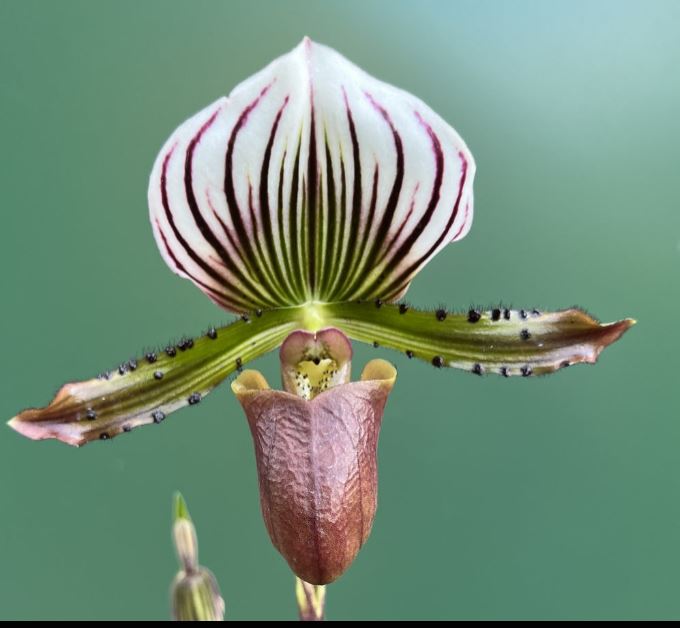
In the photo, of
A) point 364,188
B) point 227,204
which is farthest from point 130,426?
point 364,188

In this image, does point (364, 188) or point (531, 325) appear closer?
point (364, 188)

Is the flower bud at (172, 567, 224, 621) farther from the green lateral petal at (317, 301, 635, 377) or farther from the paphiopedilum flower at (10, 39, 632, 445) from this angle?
the green lateral petal at (317, 301, 635, 377)

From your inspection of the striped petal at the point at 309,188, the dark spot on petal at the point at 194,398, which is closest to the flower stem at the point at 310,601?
the dark spot on petal at the point at 194,398

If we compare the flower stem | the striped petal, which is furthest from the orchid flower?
the flower stem

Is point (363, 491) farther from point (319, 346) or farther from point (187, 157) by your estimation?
point (187, 157)

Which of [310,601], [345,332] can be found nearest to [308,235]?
[345,332]

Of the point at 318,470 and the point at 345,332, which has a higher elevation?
the point at 345,332

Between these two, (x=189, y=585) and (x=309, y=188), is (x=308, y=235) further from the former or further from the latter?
(x=189, y=585)

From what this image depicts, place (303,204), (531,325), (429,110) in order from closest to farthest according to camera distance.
A: (429,110) → (303,204) → (531,325)
